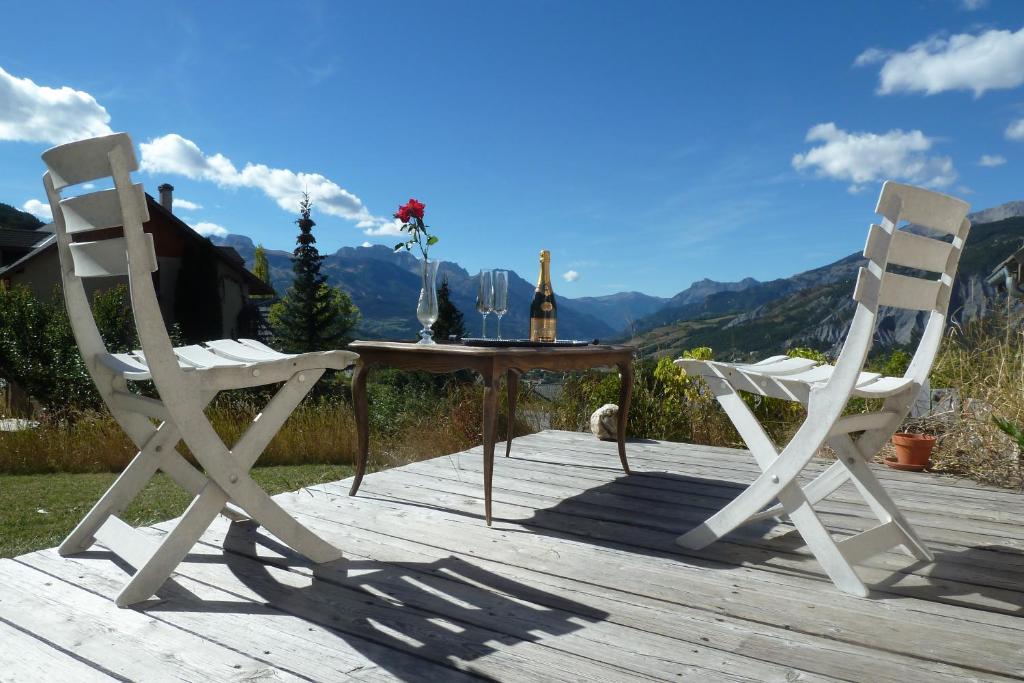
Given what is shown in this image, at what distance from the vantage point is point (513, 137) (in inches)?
1088

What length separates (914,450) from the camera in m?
3.65

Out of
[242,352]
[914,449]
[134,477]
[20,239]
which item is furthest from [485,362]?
[20,239]

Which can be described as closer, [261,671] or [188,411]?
[261,671]

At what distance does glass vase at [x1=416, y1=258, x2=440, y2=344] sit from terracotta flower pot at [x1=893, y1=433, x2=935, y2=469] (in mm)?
2601

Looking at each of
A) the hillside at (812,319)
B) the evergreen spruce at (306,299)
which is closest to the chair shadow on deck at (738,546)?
the evergreen spruce at (306,299)

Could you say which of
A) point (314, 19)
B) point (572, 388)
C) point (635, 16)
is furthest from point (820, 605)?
point (635, 16)

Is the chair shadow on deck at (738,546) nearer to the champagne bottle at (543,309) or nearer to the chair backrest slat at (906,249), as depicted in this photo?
the champagne bottle at (543,309)

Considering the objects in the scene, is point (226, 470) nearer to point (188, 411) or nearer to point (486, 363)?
point (188, 411)

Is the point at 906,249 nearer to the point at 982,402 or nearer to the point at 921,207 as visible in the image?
the point at 921,207

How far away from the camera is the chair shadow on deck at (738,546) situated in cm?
193

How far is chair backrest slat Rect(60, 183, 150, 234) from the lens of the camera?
5.74 ft

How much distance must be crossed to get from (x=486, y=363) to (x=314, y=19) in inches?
248

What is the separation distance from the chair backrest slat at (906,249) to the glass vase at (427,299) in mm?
1725

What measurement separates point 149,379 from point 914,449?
3649 millimetres
